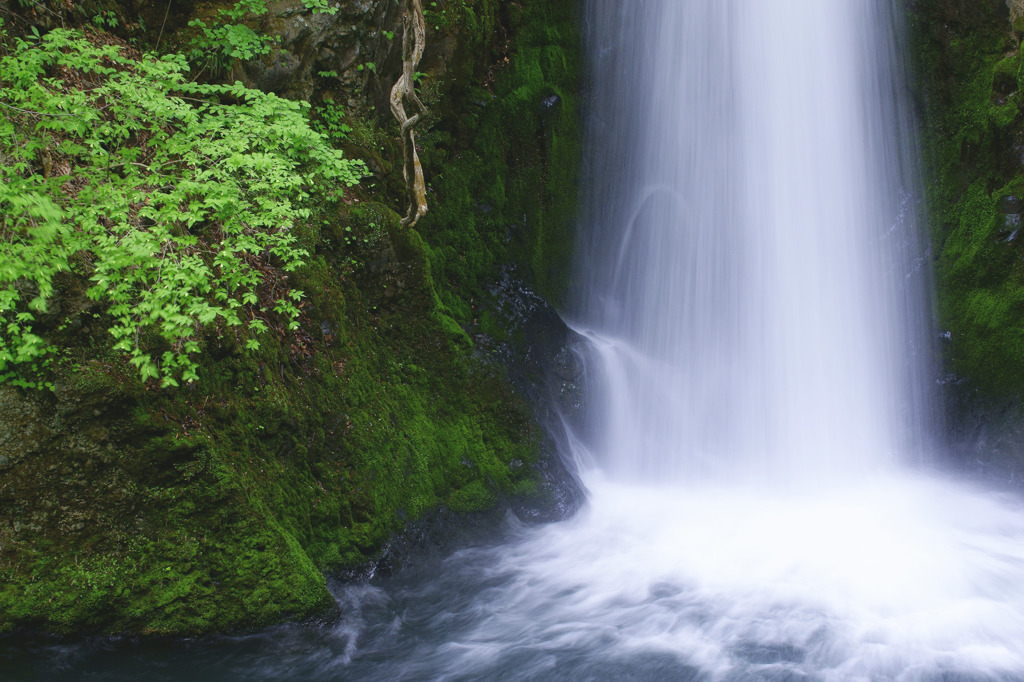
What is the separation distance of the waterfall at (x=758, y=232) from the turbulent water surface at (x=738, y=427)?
0.12 feet

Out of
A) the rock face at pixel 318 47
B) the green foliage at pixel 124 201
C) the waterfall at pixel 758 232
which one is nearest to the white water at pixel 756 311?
the waterfall at pixel 758 232

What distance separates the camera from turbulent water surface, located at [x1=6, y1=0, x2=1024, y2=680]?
219 inches

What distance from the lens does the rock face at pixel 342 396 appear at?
4715mm

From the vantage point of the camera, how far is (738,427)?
1022cm

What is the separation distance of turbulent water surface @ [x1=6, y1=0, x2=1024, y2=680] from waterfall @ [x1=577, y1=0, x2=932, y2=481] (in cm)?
4

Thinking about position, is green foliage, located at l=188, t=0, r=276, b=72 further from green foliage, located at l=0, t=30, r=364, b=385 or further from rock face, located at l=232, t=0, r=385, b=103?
green foliage, located at l=0, t=30, r=364, b=385

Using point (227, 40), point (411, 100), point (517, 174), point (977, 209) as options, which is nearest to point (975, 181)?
point (977, 209)

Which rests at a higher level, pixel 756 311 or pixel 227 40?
pixel 227 40

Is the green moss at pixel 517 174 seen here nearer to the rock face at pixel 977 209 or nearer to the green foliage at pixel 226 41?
the green foliage at pixel 226 41

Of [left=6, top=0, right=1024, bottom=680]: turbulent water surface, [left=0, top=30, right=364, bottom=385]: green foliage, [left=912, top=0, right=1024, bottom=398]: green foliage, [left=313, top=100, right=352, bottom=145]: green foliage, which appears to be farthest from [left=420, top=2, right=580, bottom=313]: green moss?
[left=912, top=0, right=1024, bottom=398]: green foliage

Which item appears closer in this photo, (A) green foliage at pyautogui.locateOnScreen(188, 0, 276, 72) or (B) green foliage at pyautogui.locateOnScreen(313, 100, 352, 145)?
(A) green foliage at pyautogui.locateOnScreen(188, 0, 276, 72)

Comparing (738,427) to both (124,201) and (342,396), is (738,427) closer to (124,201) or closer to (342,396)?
(342,396)

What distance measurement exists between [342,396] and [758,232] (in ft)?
25.8

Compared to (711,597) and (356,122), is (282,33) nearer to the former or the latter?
(356,122)
